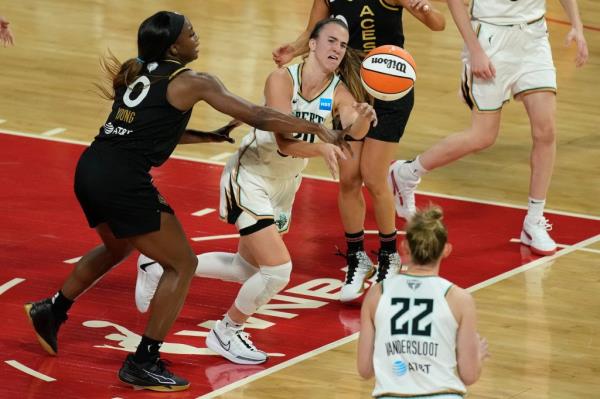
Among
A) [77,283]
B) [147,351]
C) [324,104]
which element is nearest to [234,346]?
[147,351]

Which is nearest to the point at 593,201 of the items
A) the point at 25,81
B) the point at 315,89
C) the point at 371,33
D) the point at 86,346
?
the point at 371,33

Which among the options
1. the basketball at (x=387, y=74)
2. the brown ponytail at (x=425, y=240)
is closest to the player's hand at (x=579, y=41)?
the basketball at (x=387, y=74)

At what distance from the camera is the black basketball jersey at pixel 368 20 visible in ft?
27.7

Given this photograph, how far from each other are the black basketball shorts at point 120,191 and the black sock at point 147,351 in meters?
0.54

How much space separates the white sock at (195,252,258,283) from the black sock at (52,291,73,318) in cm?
83

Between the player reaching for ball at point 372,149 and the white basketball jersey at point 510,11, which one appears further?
the white basketball jersey at point 510,11

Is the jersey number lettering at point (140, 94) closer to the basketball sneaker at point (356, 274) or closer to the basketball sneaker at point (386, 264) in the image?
the basketball sneaker at point (356, 274)

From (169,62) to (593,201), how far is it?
186 inches

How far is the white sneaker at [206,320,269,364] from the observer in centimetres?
730

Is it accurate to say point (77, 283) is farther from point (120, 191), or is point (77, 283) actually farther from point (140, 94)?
point (140, 94)

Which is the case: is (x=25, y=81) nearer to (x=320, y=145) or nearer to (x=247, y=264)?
(x=247, y=264)

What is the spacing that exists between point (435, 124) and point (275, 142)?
514 centimetres

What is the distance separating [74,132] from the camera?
11.6 m

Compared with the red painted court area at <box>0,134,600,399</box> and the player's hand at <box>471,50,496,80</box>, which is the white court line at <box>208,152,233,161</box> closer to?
the red painted court area at <box>0,134,600,399</box>
